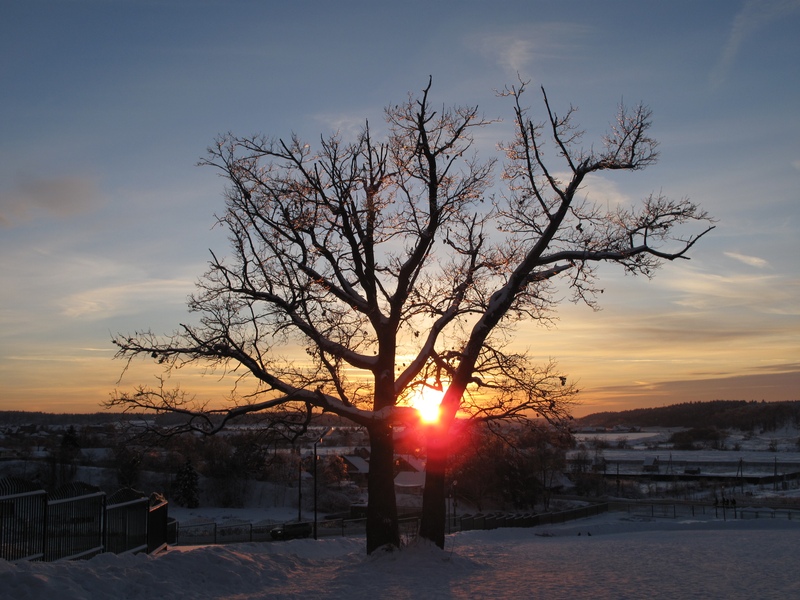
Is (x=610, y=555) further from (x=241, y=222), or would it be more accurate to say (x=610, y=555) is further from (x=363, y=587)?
(x=241, y=222)

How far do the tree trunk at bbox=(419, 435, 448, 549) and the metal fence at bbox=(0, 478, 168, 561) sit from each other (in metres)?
7.35

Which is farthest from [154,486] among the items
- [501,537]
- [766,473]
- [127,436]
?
[766,473]

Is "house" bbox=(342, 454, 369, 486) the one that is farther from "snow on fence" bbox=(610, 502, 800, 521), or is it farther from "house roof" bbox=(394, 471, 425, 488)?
"snow on fence" bbox=(610, 502, 800, 521)

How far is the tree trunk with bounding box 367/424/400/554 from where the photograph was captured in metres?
16.5

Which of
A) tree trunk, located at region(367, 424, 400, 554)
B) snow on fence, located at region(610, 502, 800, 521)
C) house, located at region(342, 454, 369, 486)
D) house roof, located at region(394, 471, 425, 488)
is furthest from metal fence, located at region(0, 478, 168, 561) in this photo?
house, located at region(342, 454, 369, 486)

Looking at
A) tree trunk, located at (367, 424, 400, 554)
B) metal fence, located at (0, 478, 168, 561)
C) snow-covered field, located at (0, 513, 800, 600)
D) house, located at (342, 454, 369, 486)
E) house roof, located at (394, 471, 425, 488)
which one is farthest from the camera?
house, located at (342, 454, 369, 486)

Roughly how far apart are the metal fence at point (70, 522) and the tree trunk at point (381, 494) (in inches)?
239

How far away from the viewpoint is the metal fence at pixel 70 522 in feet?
40.2

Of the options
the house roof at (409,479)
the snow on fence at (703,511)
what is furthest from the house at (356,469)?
the snow on fence at (703,511)

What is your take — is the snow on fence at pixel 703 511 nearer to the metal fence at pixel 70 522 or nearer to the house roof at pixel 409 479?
the house roof at pixel 409 479

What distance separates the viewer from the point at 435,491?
1734 cm

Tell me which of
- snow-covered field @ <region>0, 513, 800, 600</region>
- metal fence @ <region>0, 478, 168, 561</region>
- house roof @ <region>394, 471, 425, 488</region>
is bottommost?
house roof @ <region>394, 471, 425, 488</region>

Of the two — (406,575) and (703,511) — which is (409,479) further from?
(406,575)

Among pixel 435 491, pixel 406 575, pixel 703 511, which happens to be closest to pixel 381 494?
pixel 435 491
